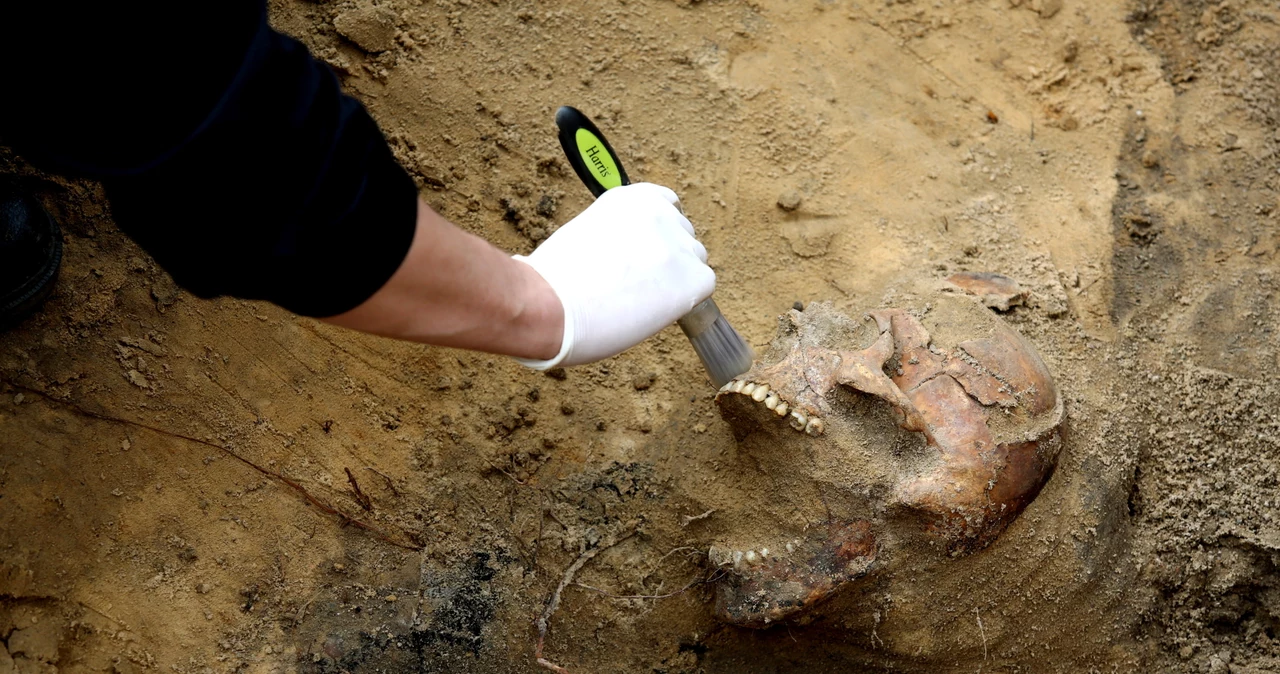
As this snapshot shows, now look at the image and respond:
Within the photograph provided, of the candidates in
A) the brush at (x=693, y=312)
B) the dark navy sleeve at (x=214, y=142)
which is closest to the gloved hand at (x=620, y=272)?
the brush at (x=693, y=312)

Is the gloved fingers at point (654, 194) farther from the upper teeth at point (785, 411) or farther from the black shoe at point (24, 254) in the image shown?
the black shoe at point (24, 254)

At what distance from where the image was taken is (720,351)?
251 cm

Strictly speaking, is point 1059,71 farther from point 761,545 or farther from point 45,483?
point 45,483

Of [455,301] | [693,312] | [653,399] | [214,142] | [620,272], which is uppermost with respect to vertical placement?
[214,142]

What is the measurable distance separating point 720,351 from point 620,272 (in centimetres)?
46

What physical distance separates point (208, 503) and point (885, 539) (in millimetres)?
1693

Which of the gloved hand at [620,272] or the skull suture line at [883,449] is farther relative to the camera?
the skull suture line at [883,449]

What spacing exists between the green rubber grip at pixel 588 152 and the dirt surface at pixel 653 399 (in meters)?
0.49

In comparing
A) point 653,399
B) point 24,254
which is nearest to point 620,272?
point 653,399

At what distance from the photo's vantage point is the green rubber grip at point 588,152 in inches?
93.2

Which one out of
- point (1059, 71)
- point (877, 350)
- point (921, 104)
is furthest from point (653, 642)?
point (1059, 71)

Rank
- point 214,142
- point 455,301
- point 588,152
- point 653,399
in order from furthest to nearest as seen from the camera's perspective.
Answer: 1. point 653,399
2. point 588,152
3. point 455,301
4. point 214,142

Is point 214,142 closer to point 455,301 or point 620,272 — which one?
point 455,301

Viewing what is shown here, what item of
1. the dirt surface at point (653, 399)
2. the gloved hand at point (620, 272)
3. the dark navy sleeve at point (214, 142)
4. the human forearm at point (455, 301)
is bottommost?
the dirt surface at point (653, 399)
